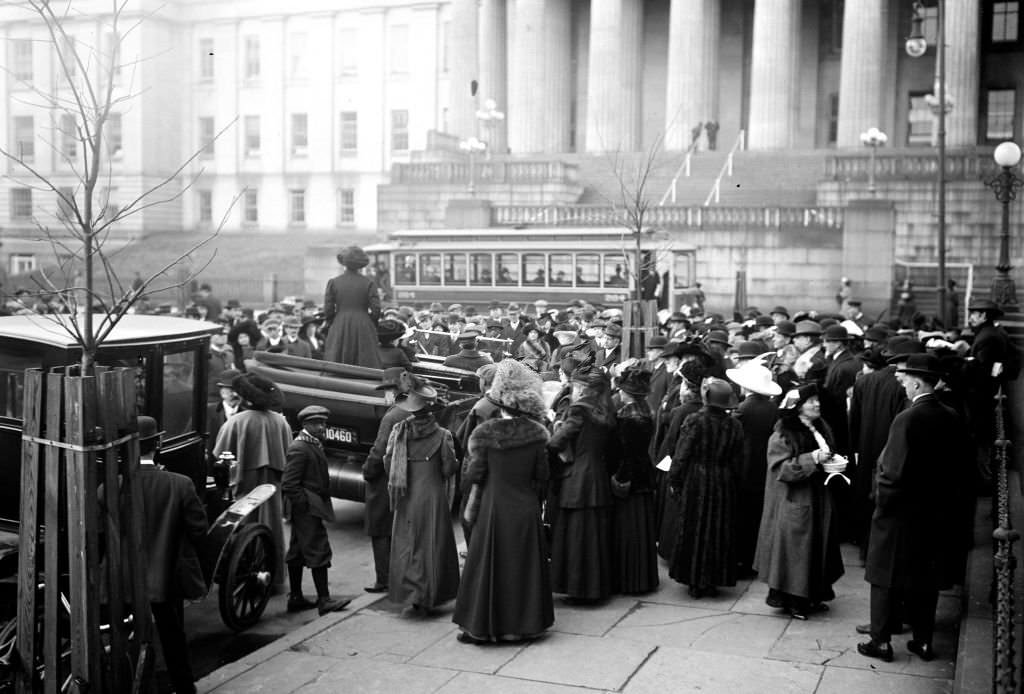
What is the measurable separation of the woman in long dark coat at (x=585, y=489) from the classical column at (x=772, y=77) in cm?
3933

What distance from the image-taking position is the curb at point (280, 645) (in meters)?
7.97

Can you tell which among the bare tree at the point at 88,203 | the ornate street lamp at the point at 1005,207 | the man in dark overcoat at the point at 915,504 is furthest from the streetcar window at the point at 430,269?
the man in dark overcoat at the point at 915,504

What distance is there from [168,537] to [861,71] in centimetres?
4336

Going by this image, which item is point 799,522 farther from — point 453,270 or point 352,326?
point 453,270

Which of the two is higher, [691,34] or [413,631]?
[691,34]

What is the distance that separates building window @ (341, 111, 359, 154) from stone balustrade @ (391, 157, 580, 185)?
96.5ft

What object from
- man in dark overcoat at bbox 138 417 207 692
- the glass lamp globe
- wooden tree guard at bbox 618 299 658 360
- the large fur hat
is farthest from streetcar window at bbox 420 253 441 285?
man in dark overcoat at bbox 138 417 207 692

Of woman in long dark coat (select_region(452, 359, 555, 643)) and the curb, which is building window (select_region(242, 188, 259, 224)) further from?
woman in long dark coat (select_region(452, 359, 555, 643))

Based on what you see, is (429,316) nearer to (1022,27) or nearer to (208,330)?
(208,330)

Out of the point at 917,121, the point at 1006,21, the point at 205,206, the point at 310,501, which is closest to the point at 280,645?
the point at 310,501

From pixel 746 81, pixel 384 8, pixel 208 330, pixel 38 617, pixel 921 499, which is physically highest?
pixel 384 8

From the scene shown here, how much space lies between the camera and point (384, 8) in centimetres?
7212

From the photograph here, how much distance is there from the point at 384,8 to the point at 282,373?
210 feet

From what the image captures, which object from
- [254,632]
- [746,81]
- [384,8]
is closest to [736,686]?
[254,632]
